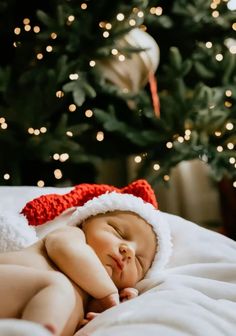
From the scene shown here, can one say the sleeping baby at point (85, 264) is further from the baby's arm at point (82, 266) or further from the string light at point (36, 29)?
the string light at point (36, 29)

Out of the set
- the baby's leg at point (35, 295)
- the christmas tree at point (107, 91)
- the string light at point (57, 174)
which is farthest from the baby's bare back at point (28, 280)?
the string light at point (57, 174)

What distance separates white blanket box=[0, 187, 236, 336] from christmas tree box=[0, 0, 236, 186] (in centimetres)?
56

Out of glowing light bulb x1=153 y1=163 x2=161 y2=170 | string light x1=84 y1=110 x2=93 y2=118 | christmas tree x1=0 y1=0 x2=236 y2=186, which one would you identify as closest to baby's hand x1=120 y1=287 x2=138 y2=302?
christmas tree x1=0 y1=0 x2=236 y2=186

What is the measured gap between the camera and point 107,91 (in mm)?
2115

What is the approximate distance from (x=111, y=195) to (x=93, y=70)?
36.0 inches

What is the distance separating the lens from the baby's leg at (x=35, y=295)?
2.81ft

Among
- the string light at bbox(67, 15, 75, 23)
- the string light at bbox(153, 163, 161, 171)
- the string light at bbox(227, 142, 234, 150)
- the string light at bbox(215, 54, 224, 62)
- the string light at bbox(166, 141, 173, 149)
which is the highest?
the string light at bbox(67, 15, 75, 23)

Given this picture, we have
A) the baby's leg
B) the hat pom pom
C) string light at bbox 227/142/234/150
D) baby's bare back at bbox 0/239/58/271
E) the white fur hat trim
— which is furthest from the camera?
string light at bbox 227/142/234/150

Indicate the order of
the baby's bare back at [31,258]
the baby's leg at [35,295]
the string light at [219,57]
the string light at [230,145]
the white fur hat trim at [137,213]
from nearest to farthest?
the baby's leg at [35,295]
the baby's bare back at [31,258]
the white fur hat trim at [137,213]
the string light at [230,145]
the string light at [219,57]

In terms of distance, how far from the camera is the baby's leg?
33.7 inches

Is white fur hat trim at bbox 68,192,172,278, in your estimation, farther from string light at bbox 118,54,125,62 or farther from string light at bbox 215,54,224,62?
string light at bbox 215,54,224,62

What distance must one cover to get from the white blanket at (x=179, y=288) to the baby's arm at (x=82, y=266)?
0.06m

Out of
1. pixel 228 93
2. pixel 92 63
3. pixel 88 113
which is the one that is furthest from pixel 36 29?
pixel 228 93

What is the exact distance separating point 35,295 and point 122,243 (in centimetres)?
29
